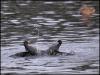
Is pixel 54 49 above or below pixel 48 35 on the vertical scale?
above

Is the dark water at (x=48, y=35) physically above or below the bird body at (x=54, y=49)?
below

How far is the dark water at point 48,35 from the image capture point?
15.9m

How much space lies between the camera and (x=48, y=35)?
2128cm

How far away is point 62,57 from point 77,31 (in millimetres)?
4751

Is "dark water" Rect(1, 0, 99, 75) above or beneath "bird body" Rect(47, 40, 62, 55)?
beneath

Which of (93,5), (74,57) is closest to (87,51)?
(74,57)

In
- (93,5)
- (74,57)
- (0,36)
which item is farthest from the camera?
(93,5)

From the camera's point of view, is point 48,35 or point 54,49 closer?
point 54,49

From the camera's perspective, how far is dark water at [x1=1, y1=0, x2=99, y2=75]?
15.9 metres

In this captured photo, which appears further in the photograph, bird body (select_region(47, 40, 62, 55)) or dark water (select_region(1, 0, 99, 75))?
bird body (select_region(47, 40, 62, 55))

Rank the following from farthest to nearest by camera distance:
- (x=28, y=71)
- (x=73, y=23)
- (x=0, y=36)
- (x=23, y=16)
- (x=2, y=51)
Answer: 1. (x=23, y=16)
2. (x=73, y=23)
3. (x=0, y=36)
4. (x=2, y=51)
5. (x=28, y=71)

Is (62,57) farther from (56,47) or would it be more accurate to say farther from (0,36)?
(0,36)

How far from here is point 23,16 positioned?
26.8 metres

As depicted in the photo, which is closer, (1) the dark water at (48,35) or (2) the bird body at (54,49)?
(1) the dark water at (48,35)
